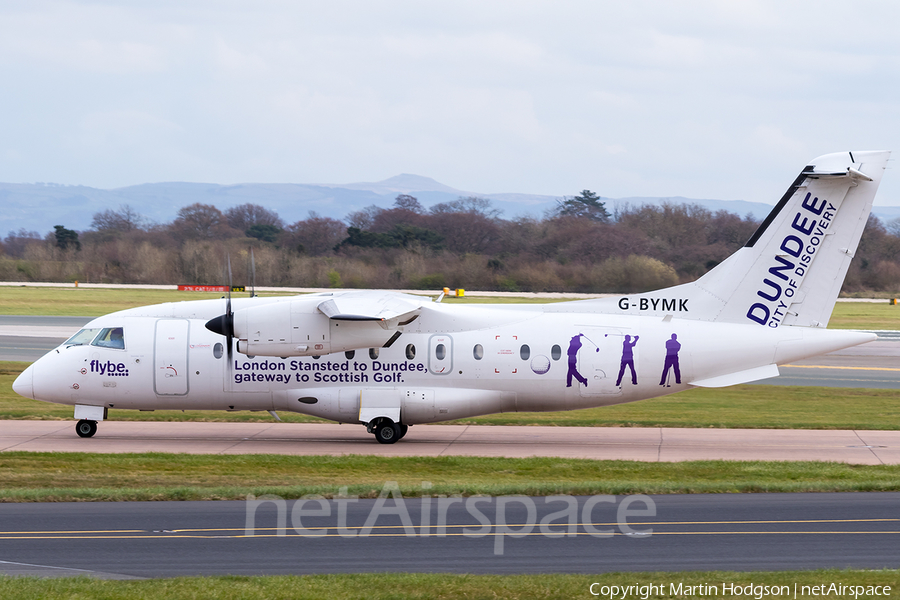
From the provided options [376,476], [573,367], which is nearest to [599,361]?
[573,367]

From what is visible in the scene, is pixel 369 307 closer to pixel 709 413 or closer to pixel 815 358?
pixel 709 413

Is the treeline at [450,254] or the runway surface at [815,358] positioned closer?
the runway surface at [815,358]

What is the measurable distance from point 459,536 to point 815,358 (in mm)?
32237

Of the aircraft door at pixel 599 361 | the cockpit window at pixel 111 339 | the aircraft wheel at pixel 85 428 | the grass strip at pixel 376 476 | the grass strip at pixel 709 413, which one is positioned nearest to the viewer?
the grass strip at pixel 376 476

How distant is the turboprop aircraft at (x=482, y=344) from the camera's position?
1997cm

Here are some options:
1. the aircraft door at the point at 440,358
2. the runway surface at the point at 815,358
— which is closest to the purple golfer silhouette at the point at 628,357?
the aircraft door at the point at 440,358

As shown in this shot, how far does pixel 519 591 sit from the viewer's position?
393 inches

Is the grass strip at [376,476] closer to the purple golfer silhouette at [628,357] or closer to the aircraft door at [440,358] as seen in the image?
the purple golfer silhouette at [628,357]

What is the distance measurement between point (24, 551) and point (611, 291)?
2367 centimetres

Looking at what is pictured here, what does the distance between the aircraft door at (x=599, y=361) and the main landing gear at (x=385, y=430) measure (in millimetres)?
4459

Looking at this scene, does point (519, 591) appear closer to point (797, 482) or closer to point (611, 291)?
point (797, 482)

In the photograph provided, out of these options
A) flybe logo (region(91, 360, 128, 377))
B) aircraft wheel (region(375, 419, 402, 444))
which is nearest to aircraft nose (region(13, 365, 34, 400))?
flybe logo (region(91, 360, 128, 377))

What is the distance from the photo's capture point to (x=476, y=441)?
22219 mm

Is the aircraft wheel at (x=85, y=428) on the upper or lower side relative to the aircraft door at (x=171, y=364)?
lower
